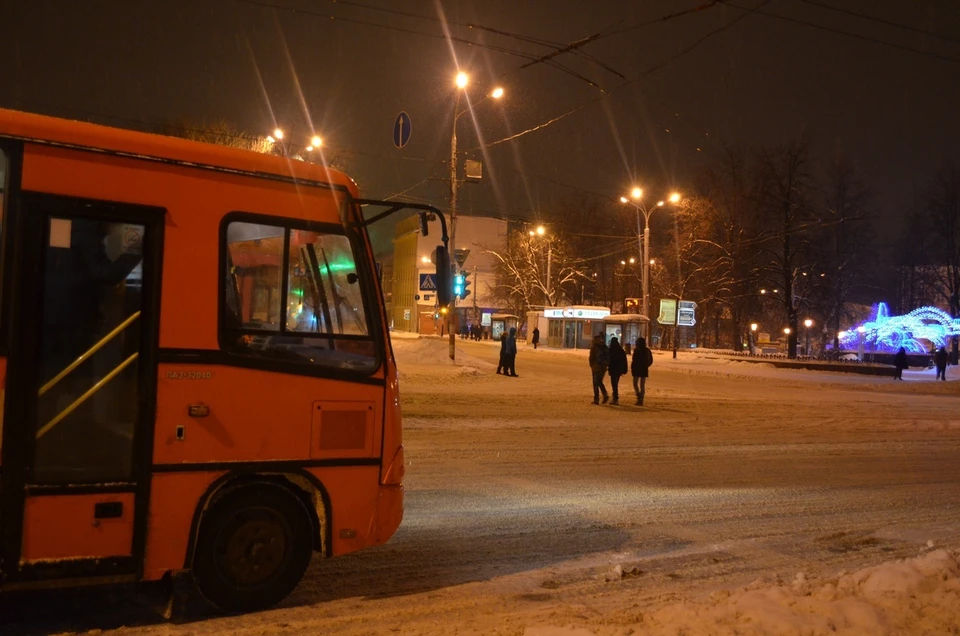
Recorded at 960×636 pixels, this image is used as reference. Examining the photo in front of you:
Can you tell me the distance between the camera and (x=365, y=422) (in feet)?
18.5

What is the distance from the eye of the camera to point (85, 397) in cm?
486

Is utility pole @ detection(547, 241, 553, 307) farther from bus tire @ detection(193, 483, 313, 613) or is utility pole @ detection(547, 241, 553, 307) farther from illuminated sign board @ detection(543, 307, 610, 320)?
bus tire @ detection(193, 483, 313, 613)

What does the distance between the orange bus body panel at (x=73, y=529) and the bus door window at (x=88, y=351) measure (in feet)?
0.41

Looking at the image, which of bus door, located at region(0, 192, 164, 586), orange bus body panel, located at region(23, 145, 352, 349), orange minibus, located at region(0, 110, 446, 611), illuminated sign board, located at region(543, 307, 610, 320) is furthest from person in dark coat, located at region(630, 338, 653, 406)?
illuminated sign board, located at region(543, 307, 610, 320)

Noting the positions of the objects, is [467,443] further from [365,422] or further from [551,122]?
[551,122]

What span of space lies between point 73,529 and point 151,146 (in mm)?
2344

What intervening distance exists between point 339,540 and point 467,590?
1.07 metres

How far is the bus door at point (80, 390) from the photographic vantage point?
4672mm

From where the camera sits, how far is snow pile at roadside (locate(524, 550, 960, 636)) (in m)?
4.63

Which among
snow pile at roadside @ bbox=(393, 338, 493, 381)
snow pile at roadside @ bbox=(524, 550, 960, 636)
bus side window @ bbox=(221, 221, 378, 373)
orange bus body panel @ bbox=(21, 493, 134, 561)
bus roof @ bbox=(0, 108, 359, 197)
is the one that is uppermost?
bus roof @ bbox=(0, 108, 359, 197)

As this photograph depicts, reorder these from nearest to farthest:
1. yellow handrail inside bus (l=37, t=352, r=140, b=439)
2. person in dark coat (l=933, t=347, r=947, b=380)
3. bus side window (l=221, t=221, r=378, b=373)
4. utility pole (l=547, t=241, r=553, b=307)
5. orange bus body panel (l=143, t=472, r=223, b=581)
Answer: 1. yellow handrail inside bus (l=37, t=352, r=140, b=439)
2. orange bus body panel (l=143, t=472, r=223, b=581)
3. bus side window (l=221, t=221, r=378, b=373)
4. person in dark coat (l=933, t=347, r=947, b=380)
5. utility pole (l=547, t=241, r=553, b=307)

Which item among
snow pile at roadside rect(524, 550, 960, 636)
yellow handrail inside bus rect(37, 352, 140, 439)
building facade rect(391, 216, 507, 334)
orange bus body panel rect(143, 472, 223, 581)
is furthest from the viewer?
building facade rect(391, 216, 507, 334)

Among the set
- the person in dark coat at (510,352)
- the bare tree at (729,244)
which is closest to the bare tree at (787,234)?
the bare tree at (729,244)

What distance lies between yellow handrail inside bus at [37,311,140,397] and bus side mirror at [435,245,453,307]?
6.92ft
